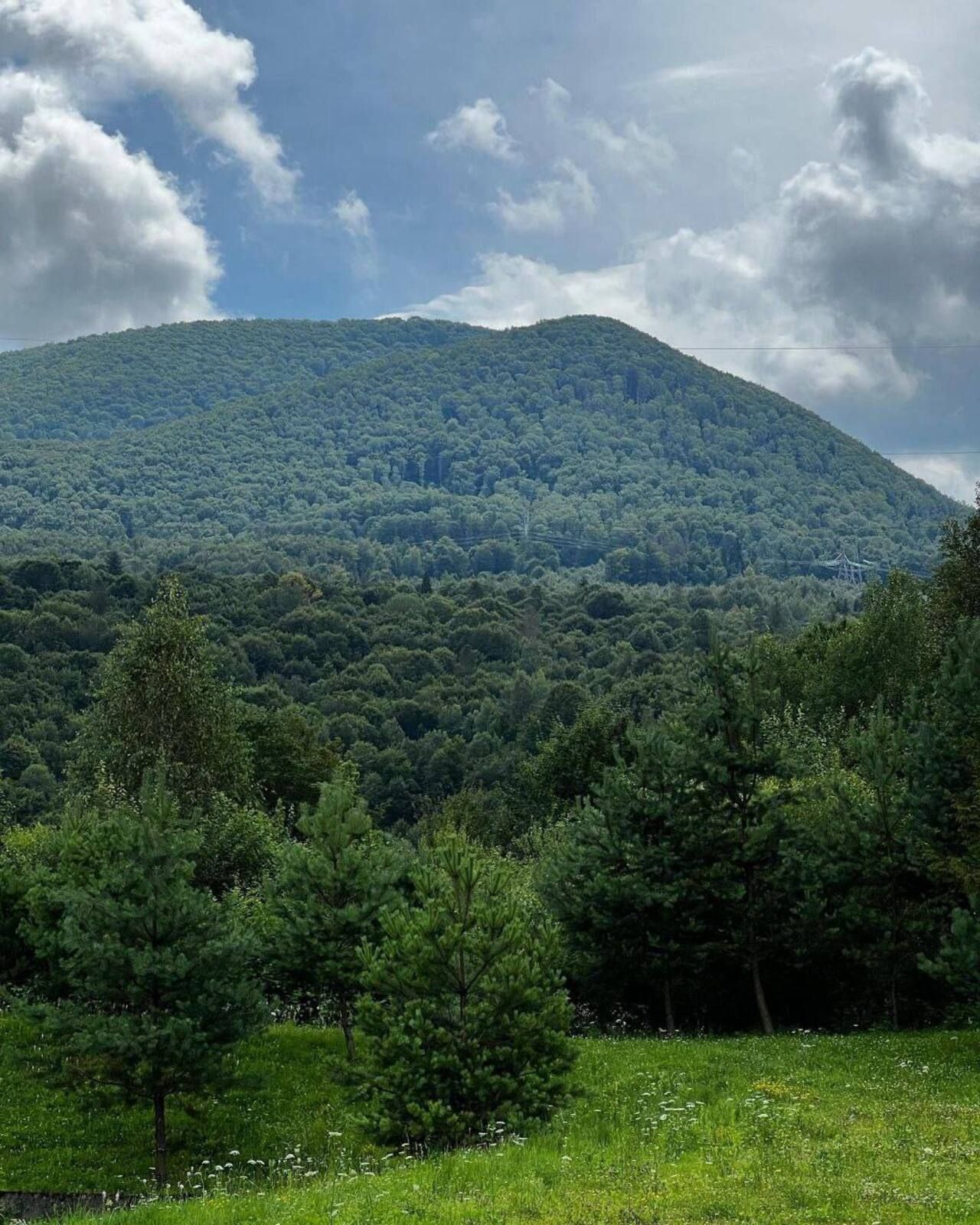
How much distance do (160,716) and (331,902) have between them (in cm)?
3146

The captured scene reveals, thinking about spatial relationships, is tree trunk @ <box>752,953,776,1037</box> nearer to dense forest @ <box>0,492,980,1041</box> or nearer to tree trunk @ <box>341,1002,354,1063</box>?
dense forest @ <box>0,492,980,1041</box>

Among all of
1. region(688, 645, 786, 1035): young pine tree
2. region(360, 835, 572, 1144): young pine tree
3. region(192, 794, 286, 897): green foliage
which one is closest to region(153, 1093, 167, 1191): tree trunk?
region(360, 835, 572, 1144): young pine tree

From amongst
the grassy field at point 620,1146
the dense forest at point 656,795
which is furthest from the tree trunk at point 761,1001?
the grassy field at point 620,1146

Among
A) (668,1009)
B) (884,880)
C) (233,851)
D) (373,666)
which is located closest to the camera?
(884,880)

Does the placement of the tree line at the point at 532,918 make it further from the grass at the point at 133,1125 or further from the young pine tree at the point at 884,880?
the grass at the point at 133,1125

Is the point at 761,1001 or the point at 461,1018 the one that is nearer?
the point at 461,1018

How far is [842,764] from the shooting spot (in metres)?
59.0

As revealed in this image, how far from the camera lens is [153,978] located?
72.0 feet

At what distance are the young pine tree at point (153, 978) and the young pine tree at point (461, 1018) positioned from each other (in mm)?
3958

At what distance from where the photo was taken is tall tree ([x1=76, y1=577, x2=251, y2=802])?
2240 inches

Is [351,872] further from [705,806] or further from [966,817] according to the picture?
[966,817]

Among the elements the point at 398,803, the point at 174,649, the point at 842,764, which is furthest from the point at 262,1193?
the point at 398,803

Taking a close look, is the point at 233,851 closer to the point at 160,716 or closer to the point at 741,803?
the point at 160,716

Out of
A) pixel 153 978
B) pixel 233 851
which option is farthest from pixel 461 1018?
pixel 233 851
